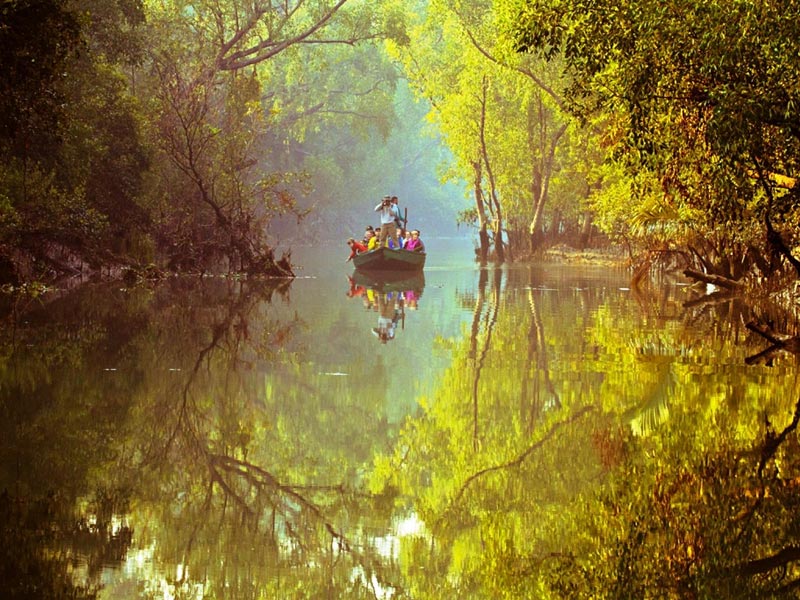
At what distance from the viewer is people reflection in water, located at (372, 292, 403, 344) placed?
1691 cm

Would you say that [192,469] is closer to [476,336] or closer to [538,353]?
[538,353]

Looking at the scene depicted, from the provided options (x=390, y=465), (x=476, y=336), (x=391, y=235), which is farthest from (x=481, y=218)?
(x=390, y=465)

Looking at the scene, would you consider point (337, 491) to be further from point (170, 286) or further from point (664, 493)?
point (170, 286)

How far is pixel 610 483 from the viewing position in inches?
271

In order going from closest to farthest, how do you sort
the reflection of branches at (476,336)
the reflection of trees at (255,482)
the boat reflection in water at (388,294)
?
the reflection of trees at (255,482), the reflection of branches at (476,336), the boat reflection in water at (388,294)

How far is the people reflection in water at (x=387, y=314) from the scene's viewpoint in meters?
16.9

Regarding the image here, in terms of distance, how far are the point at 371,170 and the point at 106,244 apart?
2877 inches

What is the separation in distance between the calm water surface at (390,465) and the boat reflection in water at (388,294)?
9.19 ft

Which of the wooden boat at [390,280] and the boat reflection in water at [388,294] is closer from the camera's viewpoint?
the boat reflection in water at [388,294]

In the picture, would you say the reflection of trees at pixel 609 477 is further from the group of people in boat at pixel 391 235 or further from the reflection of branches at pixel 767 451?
the group of people in boat at pixel 391 235

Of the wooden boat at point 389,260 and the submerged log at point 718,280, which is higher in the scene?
the submerged log at point 718,280

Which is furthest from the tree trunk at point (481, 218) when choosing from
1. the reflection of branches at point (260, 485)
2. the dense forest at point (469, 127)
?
the reflection of branches at point (260, 485)

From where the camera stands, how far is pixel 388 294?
89.7 feet

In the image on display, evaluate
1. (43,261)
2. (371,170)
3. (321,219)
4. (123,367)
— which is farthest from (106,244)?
(371,170)
